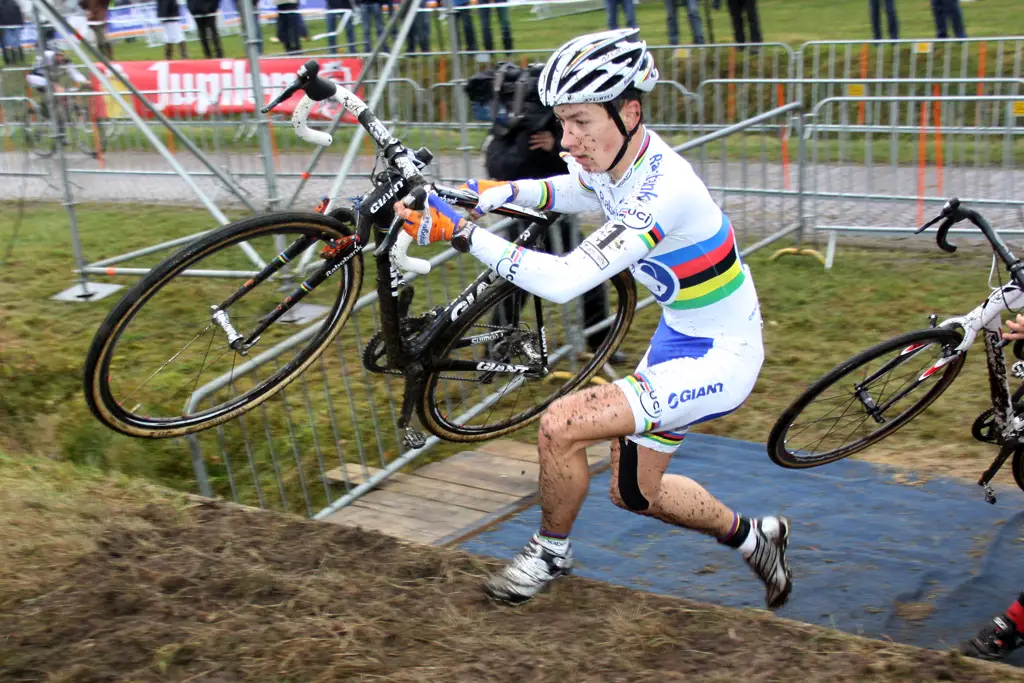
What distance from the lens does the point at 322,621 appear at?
11.3 feet

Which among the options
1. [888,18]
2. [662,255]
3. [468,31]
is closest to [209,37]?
[468,31]

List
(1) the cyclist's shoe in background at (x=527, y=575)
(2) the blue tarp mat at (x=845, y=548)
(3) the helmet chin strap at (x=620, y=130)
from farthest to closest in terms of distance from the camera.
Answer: (2) the blue tarp mat at (x=845, y=548) → (1) the cyclist's shoe in background at (x=527, y=575) → (3) the helmet chin strap at (x=620, y=130)

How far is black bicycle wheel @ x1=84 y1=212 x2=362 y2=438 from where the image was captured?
4.09 metres

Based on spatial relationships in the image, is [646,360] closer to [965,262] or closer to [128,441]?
[128,441]

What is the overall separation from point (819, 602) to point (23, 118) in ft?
30.9

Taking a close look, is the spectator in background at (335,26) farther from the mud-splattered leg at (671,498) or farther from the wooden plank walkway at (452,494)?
the mud-splattered leg at (671,498)

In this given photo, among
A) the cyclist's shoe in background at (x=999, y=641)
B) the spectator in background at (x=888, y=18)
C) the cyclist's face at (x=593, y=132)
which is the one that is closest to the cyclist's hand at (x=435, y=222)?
the cyclist's face at (x=593, y=132)

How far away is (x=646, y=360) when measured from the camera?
382 cm

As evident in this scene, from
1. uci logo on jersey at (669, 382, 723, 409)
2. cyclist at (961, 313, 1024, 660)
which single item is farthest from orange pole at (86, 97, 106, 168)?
cyclist at (961, 313, 1024, 660)

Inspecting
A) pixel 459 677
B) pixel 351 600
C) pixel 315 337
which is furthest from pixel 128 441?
pixel 459 677

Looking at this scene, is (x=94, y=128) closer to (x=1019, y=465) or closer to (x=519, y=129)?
(x=519, y=129)

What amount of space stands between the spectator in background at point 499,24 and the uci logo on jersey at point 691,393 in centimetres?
950

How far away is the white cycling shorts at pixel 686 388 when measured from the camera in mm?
3541

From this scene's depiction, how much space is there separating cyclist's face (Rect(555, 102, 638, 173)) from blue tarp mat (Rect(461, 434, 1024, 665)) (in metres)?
1.68
